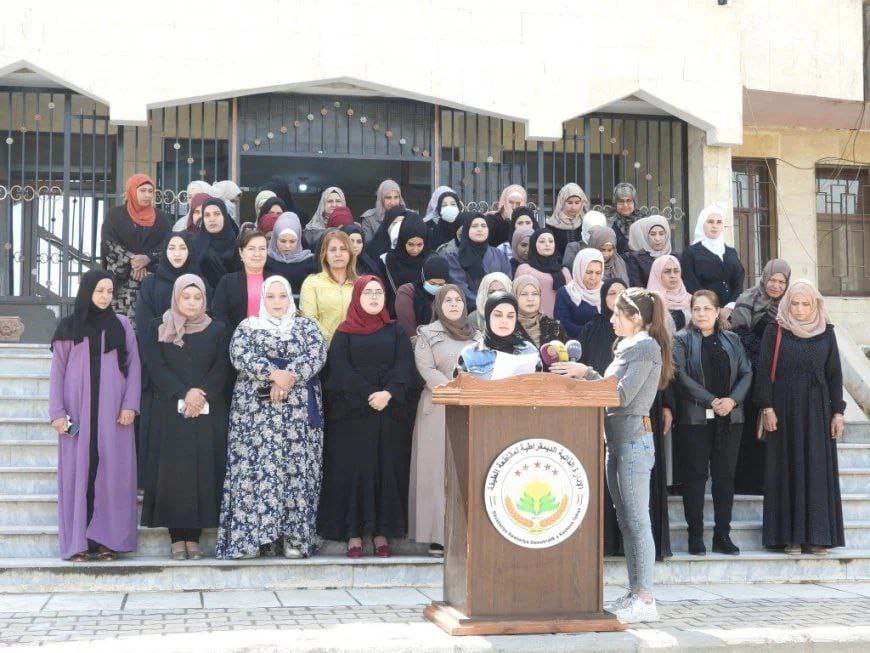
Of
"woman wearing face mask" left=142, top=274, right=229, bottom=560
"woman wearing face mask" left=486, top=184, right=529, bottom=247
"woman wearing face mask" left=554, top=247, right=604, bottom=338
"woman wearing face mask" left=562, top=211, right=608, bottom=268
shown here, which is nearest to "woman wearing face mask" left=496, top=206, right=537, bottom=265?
"woman wearing face mask" left=486, top=184, right=529, bottom=247

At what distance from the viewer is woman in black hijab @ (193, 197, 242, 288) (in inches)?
340

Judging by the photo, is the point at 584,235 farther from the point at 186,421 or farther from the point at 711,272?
the point at 186,421

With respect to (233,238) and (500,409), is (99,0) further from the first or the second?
(500,409)

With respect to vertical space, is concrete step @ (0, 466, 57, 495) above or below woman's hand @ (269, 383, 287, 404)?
below

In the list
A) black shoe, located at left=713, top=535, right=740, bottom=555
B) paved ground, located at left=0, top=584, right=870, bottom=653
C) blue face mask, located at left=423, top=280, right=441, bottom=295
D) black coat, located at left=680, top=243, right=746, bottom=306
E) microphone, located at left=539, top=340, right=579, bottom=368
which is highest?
black coat, located at left=680, top=243, right=746, bottom=306

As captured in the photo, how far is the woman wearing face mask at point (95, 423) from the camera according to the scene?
7.27 m

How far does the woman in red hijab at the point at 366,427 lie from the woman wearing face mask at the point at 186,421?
0.72 meters

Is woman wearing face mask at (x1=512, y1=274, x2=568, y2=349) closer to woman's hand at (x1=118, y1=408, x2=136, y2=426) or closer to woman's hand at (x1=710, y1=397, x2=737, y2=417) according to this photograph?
woman's hand at (x1=710, y1=397, x2=737, y2=417)

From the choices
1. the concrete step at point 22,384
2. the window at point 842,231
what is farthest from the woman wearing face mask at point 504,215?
the window at point 842,231

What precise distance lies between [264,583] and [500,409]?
239cm

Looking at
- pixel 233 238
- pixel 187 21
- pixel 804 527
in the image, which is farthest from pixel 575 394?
pixel 187 21

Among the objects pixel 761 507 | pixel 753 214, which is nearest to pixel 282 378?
pixel 761 507

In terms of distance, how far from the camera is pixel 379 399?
25.0 feet

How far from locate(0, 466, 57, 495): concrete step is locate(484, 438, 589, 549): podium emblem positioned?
3.74 metres
